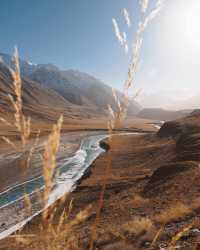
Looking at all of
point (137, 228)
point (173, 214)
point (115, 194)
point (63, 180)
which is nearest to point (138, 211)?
point (173, 214)

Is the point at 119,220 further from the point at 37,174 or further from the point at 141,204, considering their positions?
the point at 37,174

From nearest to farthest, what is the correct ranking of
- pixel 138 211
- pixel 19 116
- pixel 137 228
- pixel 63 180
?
1. pixel 19 116
2. pixel 137 228
3. pixel 138 211
4. pixel 63 180

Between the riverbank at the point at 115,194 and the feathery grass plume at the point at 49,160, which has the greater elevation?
the feathery grass plume at the point at 49,160

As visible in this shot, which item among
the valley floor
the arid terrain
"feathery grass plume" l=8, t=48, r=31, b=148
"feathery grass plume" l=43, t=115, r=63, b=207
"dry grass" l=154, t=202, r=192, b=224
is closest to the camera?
"feathery grass plume" l=43, t=115, r=63, b=207

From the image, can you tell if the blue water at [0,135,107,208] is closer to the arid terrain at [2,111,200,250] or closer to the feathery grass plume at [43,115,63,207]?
the arid terrain at [2,111,200,250]

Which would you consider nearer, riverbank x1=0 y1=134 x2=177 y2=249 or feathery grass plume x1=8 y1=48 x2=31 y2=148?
feathery grass plume x1=8 y1=48 x2=31 y2=148

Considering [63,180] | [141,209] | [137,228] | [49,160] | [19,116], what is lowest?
[63,180]

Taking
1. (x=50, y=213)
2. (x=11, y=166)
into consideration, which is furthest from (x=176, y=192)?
(x=11, y=166)

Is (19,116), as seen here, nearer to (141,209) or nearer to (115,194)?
(141,209)

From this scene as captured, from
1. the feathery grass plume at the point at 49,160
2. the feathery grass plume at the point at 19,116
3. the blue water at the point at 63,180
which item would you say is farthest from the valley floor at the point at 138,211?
the blue water at the point at 63,180

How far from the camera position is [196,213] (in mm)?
11922

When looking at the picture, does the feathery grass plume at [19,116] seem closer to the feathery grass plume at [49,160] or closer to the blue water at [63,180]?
the feathery grass plume at [49,160]

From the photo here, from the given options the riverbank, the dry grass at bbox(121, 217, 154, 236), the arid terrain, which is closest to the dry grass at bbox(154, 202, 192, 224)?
the arid terrain

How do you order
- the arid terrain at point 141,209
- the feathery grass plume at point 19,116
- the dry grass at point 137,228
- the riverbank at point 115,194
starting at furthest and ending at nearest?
the riverbank at point 115,194 < the dry grass at point 137,228 < the arid terrain at point 141,209 < the feathery grass plume at point 19,116
